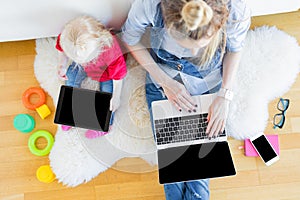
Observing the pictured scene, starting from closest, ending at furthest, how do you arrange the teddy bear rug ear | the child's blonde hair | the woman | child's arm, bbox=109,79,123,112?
the woman, the child's blonde hair, child's arm, bbox=109,79,123,112, the teddy bear rug ear

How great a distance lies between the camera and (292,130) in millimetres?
1477

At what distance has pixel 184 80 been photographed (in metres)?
1.27

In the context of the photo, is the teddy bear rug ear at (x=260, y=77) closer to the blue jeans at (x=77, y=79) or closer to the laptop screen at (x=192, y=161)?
the laptop screen at (x=192, y=161)

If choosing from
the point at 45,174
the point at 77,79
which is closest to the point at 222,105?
the point at 77,79

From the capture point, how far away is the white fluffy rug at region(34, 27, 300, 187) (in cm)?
145

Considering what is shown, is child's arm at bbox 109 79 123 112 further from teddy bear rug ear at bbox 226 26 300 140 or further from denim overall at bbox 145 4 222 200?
teddy bear rug ear at bbox 226 26 300 140

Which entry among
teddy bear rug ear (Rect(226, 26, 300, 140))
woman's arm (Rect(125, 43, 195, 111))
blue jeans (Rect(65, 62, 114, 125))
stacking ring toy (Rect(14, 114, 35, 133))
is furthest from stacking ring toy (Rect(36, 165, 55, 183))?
teddy bear rug ear (Rect(226, 26, 300, 140))

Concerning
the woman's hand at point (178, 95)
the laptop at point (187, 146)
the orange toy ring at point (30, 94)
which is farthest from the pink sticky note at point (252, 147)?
the orange toy ring at point (30, 94)

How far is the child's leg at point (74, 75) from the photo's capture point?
1.43 meters

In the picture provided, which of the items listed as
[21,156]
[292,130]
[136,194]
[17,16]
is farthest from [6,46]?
[292,130]

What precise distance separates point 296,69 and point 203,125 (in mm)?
518

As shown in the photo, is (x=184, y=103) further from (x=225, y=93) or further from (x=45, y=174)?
(x=45, y=174)

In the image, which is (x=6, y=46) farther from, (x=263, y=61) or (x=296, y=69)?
(x=296, y=69)

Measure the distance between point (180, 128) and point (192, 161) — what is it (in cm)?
12
